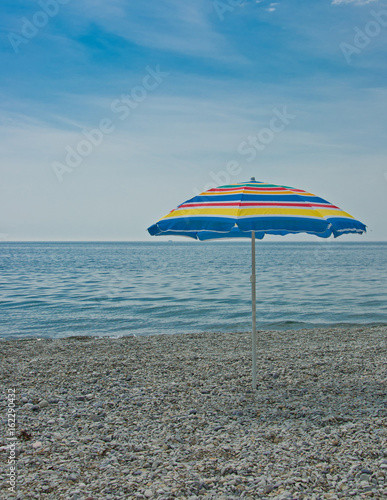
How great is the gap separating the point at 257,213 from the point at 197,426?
8.72ft

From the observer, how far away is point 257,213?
16.6 ft

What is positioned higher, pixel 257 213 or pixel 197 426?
pixel 257 213

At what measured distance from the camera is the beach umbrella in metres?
5.01

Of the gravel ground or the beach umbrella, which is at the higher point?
the beach umbrella

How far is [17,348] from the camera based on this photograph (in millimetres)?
10516

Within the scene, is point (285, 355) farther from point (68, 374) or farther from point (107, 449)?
point (107, 449)

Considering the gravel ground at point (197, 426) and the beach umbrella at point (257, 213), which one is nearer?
the gravel ground at point (197, 426)

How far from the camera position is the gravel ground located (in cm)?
387

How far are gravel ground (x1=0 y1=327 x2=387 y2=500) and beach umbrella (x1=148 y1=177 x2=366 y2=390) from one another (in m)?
2.35

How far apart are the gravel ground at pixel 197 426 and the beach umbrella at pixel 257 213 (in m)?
2.35

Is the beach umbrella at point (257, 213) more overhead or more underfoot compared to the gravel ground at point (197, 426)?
more overhead

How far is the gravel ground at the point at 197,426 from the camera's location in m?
3.87

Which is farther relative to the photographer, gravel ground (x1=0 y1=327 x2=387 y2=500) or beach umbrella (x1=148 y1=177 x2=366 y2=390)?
beach umbrella (x1=148 y1=177 x2=366 y2=390)

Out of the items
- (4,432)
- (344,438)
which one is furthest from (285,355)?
(4,432)
